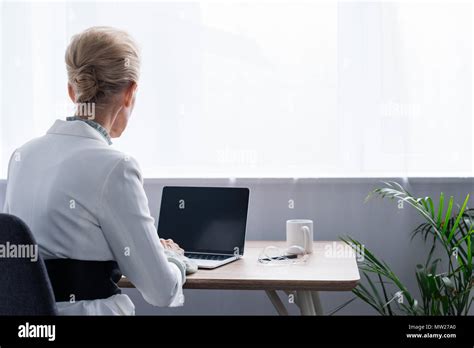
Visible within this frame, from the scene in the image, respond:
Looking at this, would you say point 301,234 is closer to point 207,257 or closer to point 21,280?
point 207,257

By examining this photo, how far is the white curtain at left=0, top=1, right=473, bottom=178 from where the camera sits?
2646 mm

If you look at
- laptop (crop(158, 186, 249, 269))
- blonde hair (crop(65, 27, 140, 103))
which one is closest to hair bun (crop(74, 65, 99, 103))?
blonde hair (crop(65, 27, 140, 103))

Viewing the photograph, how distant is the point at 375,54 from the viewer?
8.73ft

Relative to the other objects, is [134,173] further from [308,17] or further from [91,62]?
[308,17]

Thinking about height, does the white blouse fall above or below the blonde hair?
below

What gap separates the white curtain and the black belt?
136 cm

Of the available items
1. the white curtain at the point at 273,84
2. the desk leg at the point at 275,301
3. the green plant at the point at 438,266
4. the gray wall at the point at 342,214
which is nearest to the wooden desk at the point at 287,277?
the desk leg at the point at 275,301

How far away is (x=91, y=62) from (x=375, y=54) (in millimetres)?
1500

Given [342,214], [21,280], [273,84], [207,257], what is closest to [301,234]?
[207,257]

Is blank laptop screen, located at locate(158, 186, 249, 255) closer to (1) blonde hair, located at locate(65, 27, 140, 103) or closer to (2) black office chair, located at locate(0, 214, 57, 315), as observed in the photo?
(1) blonde hair, located at locate(65, 27, 140, 103)

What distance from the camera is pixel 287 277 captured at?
1.83 m

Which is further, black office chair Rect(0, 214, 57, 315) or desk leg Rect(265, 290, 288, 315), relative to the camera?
desk leg Rect(265, 290, 288, 315)

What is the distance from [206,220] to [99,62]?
0.86 meters

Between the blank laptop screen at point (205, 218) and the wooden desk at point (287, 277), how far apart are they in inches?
4.0
